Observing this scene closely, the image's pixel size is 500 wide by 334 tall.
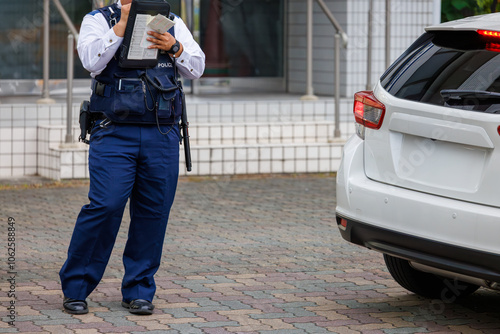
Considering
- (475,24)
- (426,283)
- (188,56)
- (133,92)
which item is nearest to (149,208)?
(133,92)

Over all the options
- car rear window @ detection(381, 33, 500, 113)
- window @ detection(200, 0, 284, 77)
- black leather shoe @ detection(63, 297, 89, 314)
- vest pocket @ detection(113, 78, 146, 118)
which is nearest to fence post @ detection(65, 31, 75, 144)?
window @ detection(200, 0, 284, 77)

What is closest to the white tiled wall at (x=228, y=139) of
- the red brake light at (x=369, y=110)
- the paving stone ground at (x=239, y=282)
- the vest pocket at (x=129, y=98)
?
the paving stone ground at (x=239, y=282)

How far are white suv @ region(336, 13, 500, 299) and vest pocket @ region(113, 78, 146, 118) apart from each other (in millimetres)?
1131

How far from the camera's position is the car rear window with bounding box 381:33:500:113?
4.38 m

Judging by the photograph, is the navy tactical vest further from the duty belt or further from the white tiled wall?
the white tiled wall

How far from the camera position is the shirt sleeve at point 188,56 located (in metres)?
4.91

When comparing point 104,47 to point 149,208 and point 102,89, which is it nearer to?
point 102,89

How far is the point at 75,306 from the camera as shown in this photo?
4.91 metres

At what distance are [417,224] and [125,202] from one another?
154 cm

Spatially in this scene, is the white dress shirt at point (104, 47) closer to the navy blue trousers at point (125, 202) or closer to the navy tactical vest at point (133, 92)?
the navy tactical vest at point (133, 92)

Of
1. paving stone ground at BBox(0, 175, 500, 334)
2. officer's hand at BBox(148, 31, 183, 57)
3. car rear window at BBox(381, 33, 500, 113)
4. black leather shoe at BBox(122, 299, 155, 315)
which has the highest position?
officer's hand at BBox(148, 31, 183, 57)

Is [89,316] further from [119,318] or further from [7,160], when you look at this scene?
[7,160]

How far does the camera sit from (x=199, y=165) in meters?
10.3

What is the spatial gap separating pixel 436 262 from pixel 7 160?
676 centimetres
